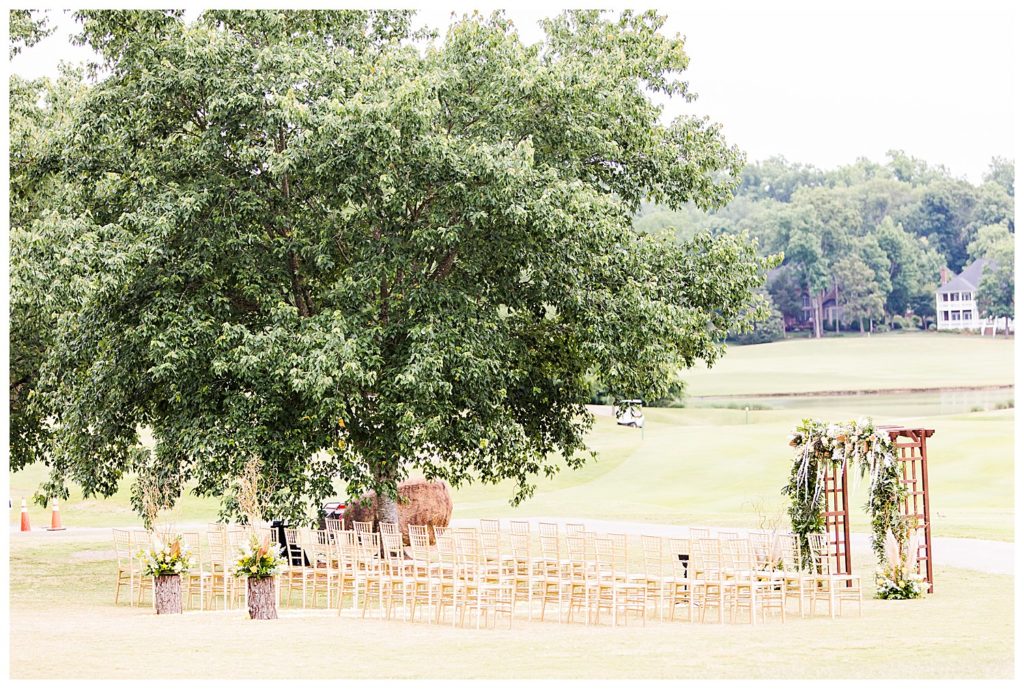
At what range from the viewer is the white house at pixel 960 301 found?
118 meters

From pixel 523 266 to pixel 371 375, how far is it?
338 centimetres

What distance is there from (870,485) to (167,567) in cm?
930

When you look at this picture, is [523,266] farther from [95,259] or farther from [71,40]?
[71,40]

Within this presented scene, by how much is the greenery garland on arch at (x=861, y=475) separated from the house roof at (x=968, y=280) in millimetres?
104901

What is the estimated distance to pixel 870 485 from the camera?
17.7 metres

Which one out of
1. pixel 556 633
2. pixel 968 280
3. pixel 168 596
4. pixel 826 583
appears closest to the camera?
pixel 556 633

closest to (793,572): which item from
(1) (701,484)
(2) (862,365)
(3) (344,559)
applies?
(3) (344,559)

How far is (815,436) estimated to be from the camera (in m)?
18.1

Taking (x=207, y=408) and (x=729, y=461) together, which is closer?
(x=207, y=408)

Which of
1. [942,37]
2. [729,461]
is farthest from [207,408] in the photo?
[942,37]

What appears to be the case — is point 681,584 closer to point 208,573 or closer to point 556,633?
point 556,633

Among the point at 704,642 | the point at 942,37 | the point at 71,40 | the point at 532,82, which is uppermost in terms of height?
the point at 942,37

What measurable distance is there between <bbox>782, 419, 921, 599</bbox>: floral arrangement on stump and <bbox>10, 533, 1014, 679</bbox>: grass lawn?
0.64 meters

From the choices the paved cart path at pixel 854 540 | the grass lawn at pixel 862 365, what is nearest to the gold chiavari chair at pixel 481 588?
the paved cart path at pixel 854 540
